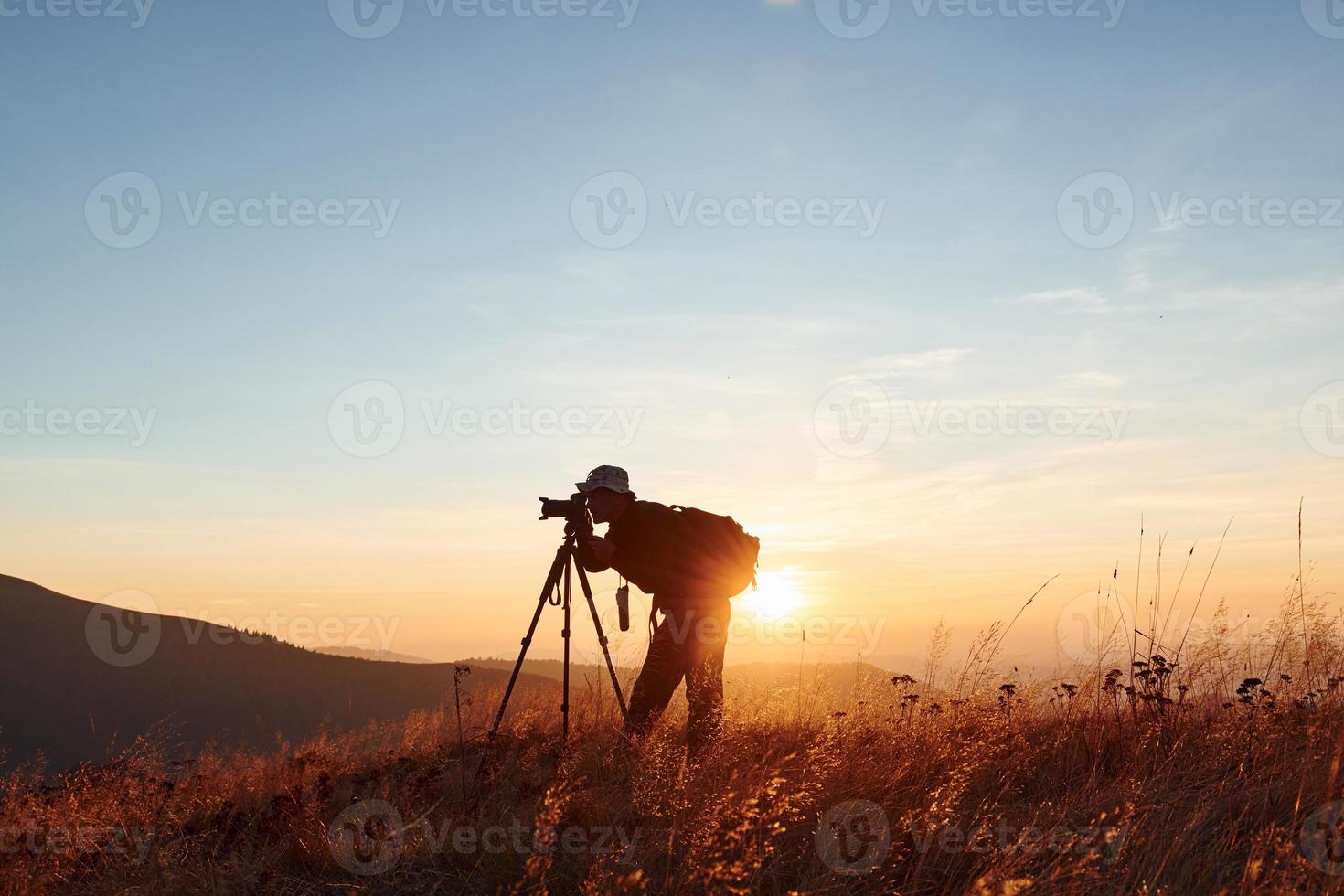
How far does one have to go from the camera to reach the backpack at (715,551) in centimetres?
678

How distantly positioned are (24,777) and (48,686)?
38.2 m

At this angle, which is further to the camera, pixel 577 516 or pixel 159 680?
pixel 159 680

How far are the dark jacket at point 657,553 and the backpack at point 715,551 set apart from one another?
0.04m

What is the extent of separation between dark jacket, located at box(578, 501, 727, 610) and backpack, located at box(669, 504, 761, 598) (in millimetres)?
45

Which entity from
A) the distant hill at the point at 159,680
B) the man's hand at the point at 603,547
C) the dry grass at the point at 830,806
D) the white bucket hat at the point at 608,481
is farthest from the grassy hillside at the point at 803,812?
the distant hill at the point at 159,680

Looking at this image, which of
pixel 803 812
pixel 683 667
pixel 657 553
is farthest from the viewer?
pixel 657 553

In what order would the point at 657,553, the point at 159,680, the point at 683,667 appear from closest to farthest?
the point at 683,667 → the point at 657,553 → the point at 159,680

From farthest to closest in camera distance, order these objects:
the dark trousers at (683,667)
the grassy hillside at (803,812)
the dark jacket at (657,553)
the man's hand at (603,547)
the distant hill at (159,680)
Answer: the distant hill at (159,680)
the dark jacket at (657,553)
the man's hand at (603,547)
the dark trousers at (683,667)
the grassy hillside at (803,812)

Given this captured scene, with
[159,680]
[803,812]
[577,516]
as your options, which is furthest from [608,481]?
[159,680]

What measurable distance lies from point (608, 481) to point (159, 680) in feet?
144

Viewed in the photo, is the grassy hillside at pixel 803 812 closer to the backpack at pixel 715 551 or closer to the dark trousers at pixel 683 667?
the dark trousers at pixel 683 667

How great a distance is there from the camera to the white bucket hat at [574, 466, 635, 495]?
22.2 feet

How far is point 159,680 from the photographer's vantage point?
41.4 metres

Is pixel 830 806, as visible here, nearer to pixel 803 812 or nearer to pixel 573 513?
pixel 803 812
